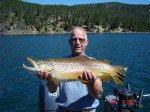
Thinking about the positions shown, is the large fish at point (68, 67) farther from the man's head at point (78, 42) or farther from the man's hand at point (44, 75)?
the man's head at point (78, 42)

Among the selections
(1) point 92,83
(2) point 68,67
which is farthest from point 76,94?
(2) point 68,67

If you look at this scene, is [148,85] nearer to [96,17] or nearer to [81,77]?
[81,77]

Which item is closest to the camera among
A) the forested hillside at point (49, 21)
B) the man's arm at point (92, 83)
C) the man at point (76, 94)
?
the man's arm at point (92, 83)

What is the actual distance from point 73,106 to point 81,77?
2.09 ft

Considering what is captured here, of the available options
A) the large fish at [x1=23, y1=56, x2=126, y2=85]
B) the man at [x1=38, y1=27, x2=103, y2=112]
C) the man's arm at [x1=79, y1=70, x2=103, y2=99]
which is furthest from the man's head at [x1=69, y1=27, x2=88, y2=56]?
the man's arm at [x1=79, y1=70, x2=103, y2=99]

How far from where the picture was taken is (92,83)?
5.19m

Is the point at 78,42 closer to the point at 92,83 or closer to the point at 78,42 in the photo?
the point at 78,42

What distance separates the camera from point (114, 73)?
18.1 feet

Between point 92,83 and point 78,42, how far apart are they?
0.81 metres

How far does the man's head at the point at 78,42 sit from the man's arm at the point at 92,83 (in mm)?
528

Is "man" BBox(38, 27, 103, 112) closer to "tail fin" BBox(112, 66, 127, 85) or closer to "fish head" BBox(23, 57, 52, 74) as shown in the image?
"fish head" BBox(23, 57, 52, 74)

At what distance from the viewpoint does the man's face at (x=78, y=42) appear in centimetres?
554

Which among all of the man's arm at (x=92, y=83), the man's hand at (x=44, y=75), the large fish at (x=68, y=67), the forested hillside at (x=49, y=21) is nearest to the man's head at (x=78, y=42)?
the large fish at (x=68, y=67)

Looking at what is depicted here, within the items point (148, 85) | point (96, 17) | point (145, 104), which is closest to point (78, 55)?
point (145, 104)
